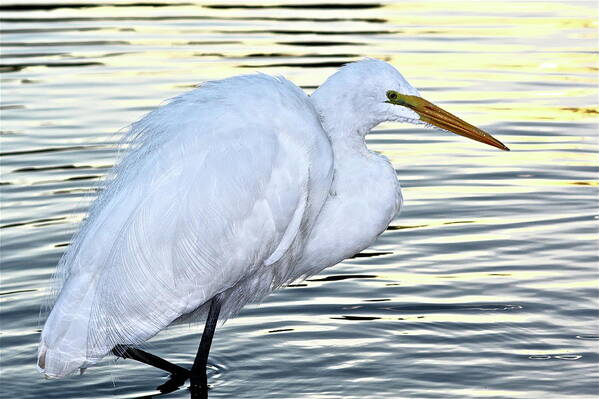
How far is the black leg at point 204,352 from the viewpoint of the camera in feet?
21.5

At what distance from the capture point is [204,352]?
21.5 feet

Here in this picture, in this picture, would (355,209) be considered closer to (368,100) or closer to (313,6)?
(368,100)

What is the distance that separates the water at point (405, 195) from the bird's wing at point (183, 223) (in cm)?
76

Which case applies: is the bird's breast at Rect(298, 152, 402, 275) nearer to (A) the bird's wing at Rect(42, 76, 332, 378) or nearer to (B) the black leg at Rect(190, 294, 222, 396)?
(A) the bird's wing at Rect(42, 76, 332, 378)

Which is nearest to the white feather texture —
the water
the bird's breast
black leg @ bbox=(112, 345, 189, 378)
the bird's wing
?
the bird's wing

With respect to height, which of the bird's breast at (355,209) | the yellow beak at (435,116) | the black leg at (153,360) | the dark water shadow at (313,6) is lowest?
the black leg at (153,360)

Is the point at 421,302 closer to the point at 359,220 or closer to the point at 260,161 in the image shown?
the point at 359,220

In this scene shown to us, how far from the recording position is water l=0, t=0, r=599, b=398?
22.7 feet

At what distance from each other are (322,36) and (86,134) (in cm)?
485

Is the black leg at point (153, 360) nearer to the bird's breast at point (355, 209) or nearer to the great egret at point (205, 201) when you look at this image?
the great egret at point (205, 201)

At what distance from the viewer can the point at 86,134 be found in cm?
1137

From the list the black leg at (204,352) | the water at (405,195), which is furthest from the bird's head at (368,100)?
the water at (405,195)

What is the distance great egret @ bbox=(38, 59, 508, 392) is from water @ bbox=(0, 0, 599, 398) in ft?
2.45

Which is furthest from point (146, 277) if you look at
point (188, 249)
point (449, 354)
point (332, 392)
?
point (449, 354)
